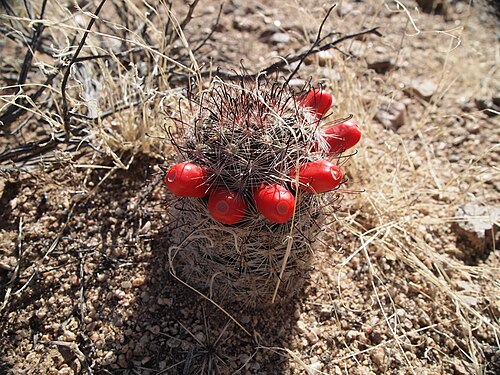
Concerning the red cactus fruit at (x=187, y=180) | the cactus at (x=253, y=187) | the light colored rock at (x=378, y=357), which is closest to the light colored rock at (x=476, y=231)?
the light colored rock at (x=378, y=357)

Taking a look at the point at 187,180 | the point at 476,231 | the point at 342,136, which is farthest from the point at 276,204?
the point at 476,231

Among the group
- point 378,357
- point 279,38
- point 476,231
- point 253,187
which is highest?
point 253,187

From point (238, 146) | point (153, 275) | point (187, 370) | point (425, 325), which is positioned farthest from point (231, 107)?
point (425, 325)

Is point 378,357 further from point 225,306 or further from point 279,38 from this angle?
point 279,38

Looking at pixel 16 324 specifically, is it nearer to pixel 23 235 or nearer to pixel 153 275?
pixel 23 235

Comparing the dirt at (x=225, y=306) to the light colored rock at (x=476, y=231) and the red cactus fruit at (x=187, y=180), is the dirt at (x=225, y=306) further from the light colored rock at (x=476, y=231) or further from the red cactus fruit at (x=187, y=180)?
the red cactus fruit at (x=187, y=180)

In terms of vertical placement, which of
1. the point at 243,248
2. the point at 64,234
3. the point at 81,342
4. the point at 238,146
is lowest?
the point at 81,342

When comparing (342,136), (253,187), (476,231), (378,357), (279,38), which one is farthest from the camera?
(279,38)

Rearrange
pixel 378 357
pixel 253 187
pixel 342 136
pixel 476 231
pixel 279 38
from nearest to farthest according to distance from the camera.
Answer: pixel 253 187
pixel 342 136
pixel 378 357
pixel 476 231
pixel 279 38
